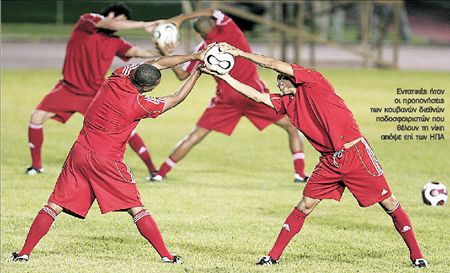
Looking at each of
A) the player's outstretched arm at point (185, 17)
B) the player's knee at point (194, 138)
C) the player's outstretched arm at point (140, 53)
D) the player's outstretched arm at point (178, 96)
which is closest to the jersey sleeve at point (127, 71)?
the player's outstretched arm at point (178, 96)

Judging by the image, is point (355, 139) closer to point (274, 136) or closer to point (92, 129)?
point (92, 129)

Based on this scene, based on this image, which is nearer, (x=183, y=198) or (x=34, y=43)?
(x=183, y=198)

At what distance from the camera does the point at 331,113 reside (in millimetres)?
9195

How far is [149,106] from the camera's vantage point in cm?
922

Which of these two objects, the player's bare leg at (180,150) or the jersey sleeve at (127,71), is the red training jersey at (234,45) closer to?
the player's bare leg at (180,150)

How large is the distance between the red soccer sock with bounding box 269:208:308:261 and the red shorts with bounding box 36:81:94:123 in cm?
561

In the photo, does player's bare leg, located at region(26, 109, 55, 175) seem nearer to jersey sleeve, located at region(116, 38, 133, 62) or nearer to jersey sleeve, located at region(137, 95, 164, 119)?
jersey sleeve, located at region(116, 38, 133, 62)

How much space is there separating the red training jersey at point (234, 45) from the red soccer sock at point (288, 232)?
4.44m

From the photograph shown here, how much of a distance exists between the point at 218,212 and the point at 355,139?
313cm

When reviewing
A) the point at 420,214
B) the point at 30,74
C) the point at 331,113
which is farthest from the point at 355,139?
the point at 30,74

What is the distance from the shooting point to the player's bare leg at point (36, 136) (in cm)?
1449

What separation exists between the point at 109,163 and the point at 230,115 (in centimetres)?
495

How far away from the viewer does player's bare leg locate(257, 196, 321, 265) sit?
937 centimetres

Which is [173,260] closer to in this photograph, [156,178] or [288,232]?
[288,232]
